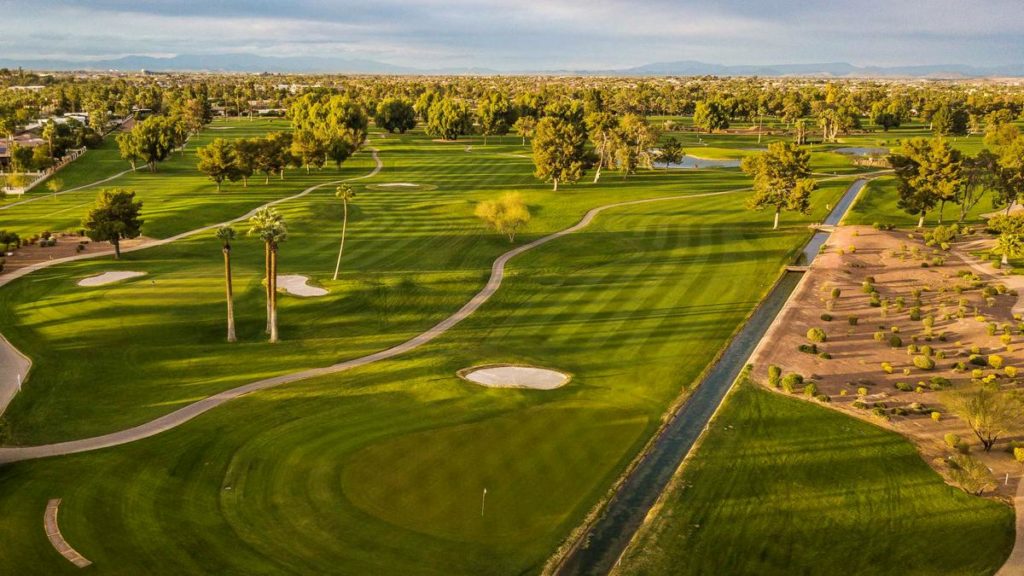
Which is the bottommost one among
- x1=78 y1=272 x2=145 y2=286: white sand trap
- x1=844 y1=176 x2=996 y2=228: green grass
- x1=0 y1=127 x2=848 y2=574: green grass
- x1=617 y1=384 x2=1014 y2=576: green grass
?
x1=617 y1=384 x2=1014 y2=576: green grass

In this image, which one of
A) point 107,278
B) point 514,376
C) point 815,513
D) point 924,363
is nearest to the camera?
point 815,513

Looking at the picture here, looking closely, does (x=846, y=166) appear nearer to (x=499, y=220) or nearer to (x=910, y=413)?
(x=499, y=220)

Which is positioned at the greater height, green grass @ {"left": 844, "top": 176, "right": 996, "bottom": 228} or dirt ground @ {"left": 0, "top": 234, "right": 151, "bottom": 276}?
green grass @ {"left": 844, "top": 176, "right": 996, "bottom": 228}

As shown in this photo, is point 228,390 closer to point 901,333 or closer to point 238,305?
point 238,305

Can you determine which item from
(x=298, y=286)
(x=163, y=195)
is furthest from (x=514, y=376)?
(x=163, y=195)

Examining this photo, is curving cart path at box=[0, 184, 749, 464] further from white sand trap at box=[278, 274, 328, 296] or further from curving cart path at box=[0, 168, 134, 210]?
curving cart path at box=[0, 168, 134, 210]

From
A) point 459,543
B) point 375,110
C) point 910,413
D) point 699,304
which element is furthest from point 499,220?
point 375,110

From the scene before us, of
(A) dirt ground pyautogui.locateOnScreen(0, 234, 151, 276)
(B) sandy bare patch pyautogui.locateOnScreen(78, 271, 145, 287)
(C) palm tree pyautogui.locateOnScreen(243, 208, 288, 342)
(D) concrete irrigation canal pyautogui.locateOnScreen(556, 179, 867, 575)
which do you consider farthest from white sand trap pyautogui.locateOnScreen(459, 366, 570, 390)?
(A) dirt ground pyautogui.locateOnScreen(0, 234, 151, 276)
